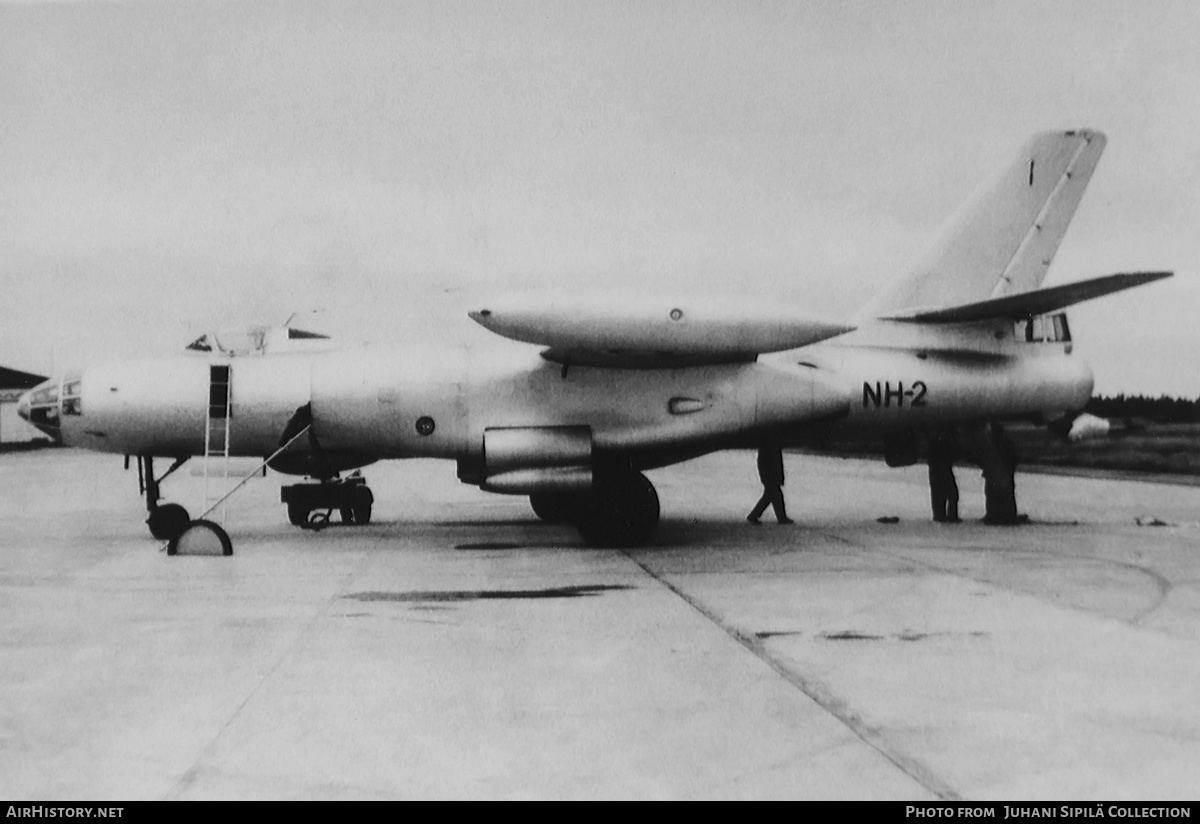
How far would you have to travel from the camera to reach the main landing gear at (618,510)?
11016 mm

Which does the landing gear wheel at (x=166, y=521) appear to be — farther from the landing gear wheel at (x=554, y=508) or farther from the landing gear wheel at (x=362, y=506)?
the landing gear wheel at (x=554, y=508)

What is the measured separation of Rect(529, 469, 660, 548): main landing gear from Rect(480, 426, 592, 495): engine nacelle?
252mm

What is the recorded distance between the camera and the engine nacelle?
10750 mm

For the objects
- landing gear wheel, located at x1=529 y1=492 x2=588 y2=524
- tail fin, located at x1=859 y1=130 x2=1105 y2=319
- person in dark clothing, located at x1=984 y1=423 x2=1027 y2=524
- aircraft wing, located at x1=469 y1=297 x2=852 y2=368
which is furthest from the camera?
person in dark clothing, located at x1=984 y1=423 x2=1027 y2=524

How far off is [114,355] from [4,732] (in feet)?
26.5

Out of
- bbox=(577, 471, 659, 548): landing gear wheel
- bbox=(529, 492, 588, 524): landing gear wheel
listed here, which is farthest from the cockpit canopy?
bbox=(577, 471, 659, 548): landing gear wheel

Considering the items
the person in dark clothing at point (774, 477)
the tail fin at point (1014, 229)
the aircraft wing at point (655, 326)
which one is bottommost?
the person in dark clothing at point (774, 477)

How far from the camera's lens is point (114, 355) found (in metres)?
11.7

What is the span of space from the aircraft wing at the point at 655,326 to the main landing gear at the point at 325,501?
469 centimetres

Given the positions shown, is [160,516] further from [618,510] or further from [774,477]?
[774,477]

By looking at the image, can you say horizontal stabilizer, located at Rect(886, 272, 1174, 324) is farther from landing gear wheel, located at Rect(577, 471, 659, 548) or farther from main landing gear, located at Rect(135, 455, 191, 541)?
main landing gear, located at Rect(135, 455, 191, 541)

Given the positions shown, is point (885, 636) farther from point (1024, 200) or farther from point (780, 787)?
point (1024, 200)

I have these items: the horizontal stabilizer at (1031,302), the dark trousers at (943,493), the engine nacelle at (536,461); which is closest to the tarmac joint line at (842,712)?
the engine nacelle at (536,461)
